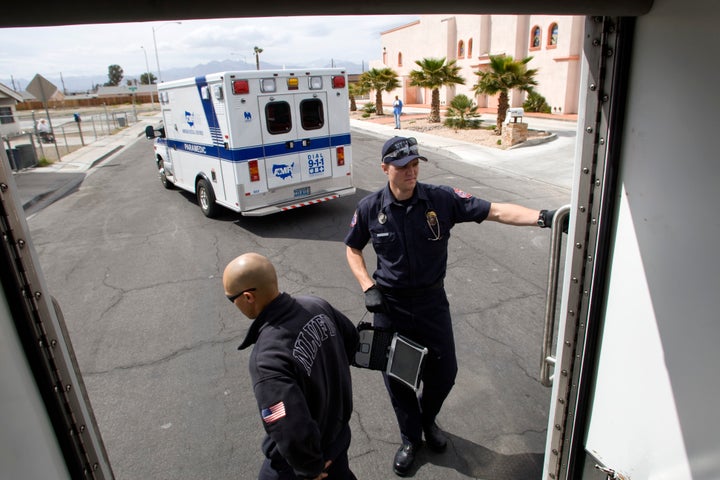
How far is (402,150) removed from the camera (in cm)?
296

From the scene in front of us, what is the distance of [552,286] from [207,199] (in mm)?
8074

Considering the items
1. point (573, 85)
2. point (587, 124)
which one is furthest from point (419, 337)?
point (573, 85)

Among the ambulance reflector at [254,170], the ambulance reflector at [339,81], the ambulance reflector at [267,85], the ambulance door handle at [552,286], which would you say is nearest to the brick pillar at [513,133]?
the ambulance reflector at [339,81]

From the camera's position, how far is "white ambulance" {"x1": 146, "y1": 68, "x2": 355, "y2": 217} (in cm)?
800

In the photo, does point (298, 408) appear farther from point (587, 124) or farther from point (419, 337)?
point (587, 124)

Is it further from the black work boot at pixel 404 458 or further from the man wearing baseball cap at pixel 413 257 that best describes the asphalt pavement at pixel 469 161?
the black work boot at pixel 404 458

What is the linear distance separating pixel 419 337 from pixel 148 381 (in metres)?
2.68

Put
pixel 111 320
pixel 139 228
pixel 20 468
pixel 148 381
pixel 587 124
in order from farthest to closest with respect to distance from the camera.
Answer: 1. pixel 139 228
2. pixel 111 320
3. pixel 148 381
4. pixel 587 124
5. pixel 20 468

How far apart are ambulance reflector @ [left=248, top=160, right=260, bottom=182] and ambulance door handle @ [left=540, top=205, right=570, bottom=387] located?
6.62 meters

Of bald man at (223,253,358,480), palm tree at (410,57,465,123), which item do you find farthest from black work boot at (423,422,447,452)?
palm tree at (410,57,465,123)

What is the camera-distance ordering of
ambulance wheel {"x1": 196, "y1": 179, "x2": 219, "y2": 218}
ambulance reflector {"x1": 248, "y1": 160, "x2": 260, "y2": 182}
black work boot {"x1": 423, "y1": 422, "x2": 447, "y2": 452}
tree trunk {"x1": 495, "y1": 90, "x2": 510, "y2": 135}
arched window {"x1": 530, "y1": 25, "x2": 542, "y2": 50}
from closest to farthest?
black work boot {"x1": 423, "y1": 422, "x2": 447, "y2": 452}
ambulance reflector {"x1": 248, "y1": 160, "x2": 260, "y2": 182}
ambulance wheel {"x1": 196, "y1": 179, "x2": 219, "y2": 218}
tree trunk {"x1": 495, "y1": 90, "x2": 510, "y2": 135}
arched window {"x1": 530, "y1": 25, "x2": 542, "y2": 50}

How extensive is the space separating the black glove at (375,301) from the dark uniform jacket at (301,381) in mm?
530

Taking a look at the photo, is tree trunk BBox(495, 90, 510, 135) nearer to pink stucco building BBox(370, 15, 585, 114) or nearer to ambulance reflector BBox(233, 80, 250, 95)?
pink stucco building BBox(370, 15, 585, 114)

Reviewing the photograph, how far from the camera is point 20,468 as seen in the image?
1.30m
